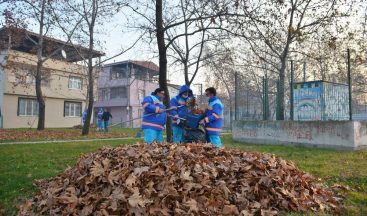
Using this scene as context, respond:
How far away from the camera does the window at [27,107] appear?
3369 cm

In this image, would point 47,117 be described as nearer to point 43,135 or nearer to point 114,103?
point 114,103

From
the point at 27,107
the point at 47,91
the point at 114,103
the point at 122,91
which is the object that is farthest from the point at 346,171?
the point at 114,103

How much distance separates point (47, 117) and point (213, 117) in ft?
108

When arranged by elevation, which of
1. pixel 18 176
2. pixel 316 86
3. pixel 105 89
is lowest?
pixel 18 176

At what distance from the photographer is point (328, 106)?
460 inches

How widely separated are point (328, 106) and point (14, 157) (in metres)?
9.91

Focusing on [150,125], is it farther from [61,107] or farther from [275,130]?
[61,107]

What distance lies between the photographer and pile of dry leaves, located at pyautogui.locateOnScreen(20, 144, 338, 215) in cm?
395

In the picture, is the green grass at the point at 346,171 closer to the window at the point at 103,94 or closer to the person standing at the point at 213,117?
the person standing at the point at 213,117

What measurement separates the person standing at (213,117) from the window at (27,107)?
101ft

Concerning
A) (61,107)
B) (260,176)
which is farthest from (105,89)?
(260,176)

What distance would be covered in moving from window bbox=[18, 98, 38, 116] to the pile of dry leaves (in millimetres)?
31749

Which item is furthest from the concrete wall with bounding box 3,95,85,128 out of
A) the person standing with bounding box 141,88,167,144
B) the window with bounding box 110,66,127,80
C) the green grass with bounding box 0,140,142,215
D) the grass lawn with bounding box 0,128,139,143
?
the person standing with bounding box 141,88,167,144

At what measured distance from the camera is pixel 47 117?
1438 inches
